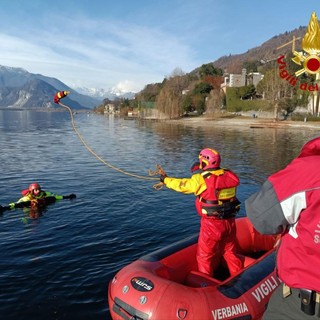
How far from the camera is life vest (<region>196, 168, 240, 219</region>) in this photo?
226 inches

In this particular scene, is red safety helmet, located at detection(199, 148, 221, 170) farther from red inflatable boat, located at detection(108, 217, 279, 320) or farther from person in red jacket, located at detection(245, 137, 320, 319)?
person in red jacket, located at detection(245, 137, 320, 319)

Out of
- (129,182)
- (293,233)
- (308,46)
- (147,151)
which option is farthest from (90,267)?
(147,151)

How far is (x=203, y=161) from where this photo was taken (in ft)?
19.3

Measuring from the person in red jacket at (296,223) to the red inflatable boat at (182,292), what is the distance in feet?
8.10

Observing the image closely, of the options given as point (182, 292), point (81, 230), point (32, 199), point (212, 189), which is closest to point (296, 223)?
point (182, 292)

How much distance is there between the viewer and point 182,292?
479cm

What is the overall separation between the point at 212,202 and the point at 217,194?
170 mm

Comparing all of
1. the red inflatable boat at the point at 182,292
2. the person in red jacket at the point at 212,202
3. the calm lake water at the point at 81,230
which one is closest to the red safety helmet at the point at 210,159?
the person in red jacket at the point at 212,202

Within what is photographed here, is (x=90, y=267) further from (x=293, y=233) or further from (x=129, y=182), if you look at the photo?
(x=129, y=182)

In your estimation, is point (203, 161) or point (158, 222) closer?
point (203, 161)

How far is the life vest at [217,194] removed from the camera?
574 cm

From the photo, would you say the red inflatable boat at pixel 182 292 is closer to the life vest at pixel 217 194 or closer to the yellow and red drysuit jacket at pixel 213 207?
the yellow and red drysuit jacket at pixel 213 207

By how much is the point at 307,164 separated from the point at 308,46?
597 centimetres

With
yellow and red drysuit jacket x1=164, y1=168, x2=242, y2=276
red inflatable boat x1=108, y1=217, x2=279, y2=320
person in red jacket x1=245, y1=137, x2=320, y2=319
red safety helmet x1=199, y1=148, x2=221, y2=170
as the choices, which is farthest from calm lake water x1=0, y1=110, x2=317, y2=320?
person in red jacket x1=245, y1=137, x2=320, y2=319
